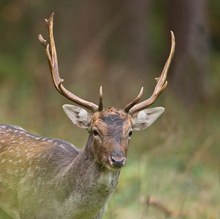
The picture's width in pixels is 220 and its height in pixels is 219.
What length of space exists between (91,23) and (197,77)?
402 cm

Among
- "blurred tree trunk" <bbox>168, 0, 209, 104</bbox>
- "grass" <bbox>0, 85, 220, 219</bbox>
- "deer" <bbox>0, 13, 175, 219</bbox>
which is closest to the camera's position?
"deer" <bbox>0, 13, 175, 219</bbox>

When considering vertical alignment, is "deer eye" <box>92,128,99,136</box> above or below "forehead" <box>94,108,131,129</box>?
below

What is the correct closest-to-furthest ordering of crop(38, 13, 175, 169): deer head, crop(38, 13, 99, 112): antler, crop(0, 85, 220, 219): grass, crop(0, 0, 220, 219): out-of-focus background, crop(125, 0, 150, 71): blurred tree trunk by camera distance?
crop(38, 13, 175, 169): deer head → crop(38, 13, 99, 112): antler → crop(0, 85, 220, 219): grass → crop(0, 0, 220, 219): out-of-focus background → crop(125, 0, 150, 71): blurred tree trunk

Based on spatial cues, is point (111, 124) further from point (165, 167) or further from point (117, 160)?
point (165, 167)

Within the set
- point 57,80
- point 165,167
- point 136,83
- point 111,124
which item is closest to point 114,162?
point 111,124

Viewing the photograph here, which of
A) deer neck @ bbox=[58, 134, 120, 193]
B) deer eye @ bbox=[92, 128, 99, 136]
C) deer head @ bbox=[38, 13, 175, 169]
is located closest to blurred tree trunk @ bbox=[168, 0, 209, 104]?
deer head @ bbox=[38, 13, 175, 169]

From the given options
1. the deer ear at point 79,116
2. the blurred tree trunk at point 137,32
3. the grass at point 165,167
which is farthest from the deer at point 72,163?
the blurred tree trunk at point 137,32

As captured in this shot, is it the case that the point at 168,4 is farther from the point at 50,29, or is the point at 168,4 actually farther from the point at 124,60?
the point at 50,29

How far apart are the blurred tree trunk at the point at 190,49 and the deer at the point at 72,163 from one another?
675 centimetres

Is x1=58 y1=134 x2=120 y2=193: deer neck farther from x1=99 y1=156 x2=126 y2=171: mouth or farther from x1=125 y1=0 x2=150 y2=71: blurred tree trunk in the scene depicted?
x1=125 y1=0 x2=150 y2=71: blurred tree trunk

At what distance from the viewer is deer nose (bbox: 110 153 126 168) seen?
8852 millimetres

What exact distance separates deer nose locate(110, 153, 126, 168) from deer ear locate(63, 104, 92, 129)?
0.65 m

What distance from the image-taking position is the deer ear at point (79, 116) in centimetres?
952

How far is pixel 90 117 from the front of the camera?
9500 mm
